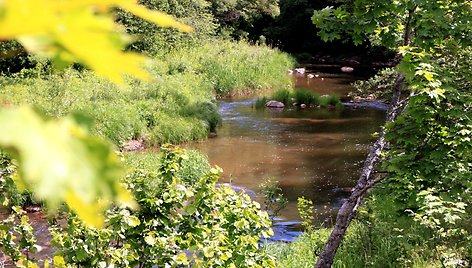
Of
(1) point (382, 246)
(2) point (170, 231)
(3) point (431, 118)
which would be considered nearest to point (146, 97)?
(1) point (382, 246)

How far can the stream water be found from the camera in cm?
992

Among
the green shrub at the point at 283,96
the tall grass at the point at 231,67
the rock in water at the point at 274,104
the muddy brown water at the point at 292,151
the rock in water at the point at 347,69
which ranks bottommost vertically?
the muddy brown water at the point at 292,151

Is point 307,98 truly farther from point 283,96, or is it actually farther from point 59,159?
A: point 59,159

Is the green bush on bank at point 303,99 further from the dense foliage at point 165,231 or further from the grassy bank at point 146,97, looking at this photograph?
the dense foliage at point 165,231

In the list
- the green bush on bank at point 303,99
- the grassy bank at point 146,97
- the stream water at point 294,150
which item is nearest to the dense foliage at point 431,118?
the stream water at point 294,150

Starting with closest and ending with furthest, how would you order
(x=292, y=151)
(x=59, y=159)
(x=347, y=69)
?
(x=59, y=159)
(x=292, y=151)
(x=347, y=69)

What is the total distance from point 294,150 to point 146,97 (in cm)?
443

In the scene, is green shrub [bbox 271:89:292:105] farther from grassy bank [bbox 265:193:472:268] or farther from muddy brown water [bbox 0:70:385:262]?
grassy bank [bbox 265:193:472:268]

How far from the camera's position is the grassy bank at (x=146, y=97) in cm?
1182

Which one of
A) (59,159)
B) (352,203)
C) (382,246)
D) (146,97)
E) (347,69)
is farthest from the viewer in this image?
(347,69)

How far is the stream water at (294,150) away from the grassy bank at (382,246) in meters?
0.97

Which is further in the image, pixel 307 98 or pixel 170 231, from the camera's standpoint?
pixel 307 98

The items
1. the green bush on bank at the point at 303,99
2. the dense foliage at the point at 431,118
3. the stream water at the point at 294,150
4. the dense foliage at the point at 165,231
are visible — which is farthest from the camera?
the green bush on bank at the point at 303,99

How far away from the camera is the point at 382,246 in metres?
6.23
